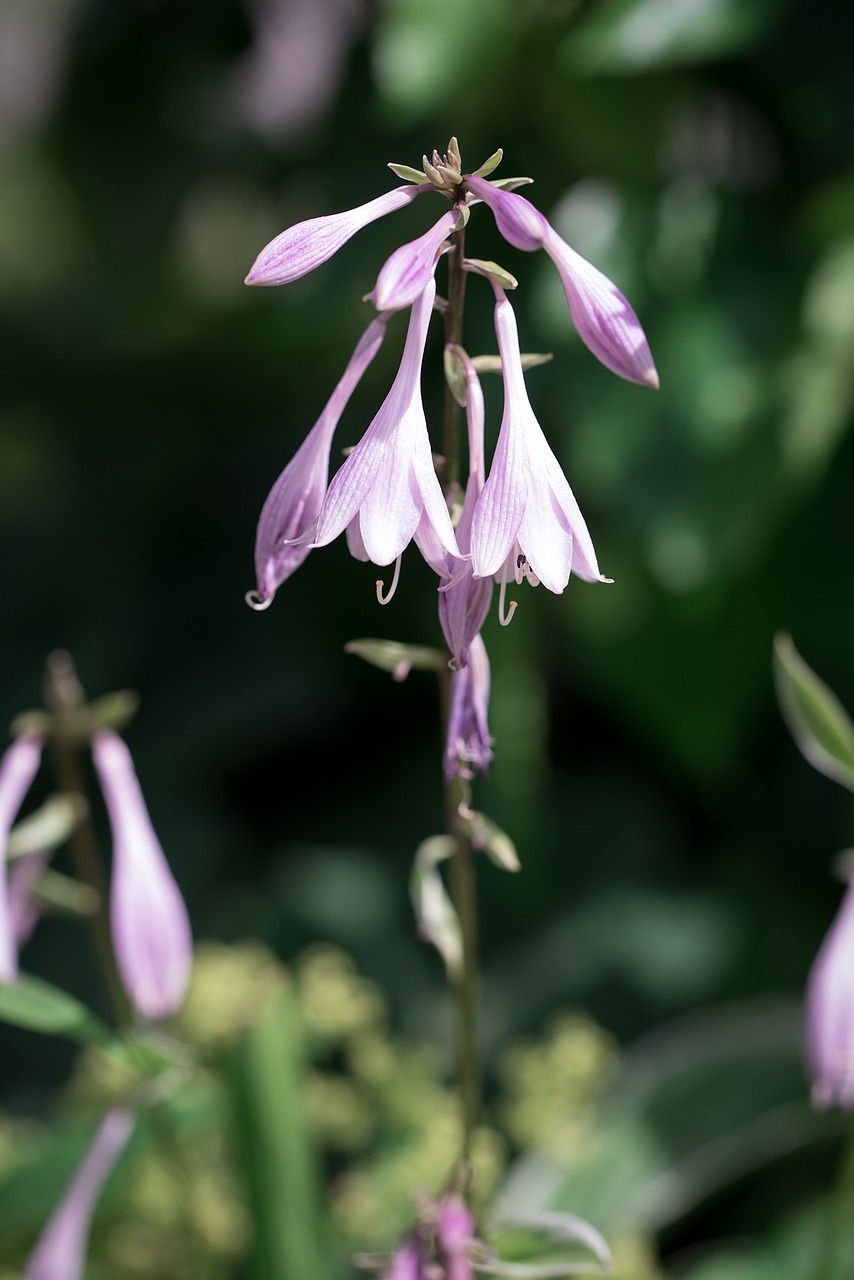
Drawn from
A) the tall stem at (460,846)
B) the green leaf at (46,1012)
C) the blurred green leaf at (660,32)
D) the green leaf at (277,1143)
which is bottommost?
the green leaf at (277,1143)

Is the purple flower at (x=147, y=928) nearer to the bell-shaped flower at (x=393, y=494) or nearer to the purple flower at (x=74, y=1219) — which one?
the purple flower at (x=74, y=1219)

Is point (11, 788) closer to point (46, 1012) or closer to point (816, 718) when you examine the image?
point (46, 1012)

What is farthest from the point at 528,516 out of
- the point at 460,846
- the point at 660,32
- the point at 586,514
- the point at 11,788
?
the point at 586,514

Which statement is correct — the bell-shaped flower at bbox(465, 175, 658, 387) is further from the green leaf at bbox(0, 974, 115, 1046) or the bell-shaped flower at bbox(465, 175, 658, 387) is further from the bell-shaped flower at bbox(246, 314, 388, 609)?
the green leaf at bbox(0, 974, 115, 1046)

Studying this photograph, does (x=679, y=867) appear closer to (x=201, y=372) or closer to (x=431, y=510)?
(x=201, y=372)

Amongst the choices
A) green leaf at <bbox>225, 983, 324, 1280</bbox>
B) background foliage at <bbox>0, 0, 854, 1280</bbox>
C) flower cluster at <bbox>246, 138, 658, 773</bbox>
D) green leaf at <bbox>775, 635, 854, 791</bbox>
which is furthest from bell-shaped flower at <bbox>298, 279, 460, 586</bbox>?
background foliage at <bbox>0, 0, 854, 1280</bbox>

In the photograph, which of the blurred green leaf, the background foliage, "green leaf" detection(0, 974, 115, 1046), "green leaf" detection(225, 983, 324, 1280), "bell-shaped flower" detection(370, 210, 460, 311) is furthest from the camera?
the background foliage

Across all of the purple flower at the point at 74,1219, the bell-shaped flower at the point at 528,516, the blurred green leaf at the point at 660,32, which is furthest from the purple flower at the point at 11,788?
the blurred green leaf at the point at 660,32
